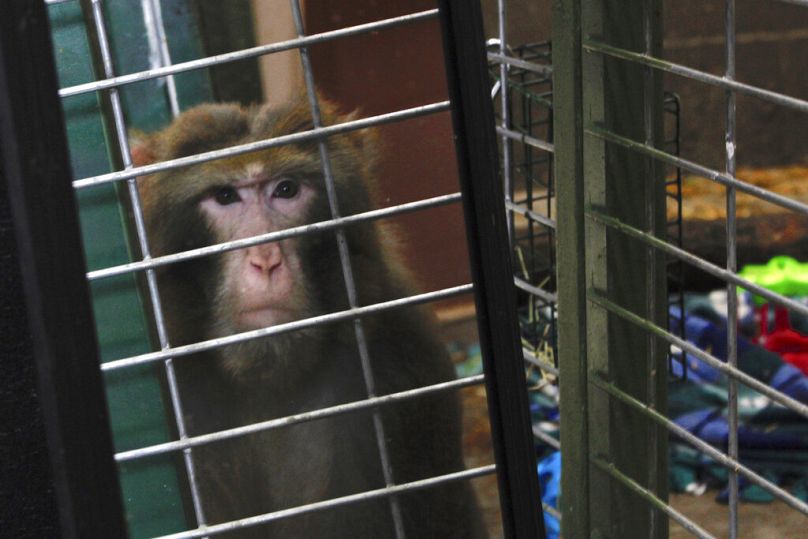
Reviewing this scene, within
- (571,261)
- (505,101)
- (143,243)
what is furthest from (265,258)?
(505,101)

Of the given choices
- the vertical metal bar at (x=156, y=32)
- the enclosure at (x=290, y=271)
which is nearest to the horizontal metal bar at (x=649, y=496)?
the enclosure at (x=290, y=271)

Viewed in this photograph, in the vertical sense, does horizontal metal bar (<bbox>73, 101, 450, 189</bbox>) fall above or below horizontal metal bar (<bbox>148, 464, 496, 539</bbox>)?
above

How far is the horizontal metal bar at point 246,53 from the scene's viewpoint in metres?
0.69

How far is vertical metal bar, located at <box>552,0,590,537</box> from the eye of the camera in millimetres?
1018

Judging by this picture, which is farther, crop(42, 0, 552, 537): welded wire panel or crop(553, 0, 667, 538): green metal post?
crop(553, 0, 667, 538): green metal post

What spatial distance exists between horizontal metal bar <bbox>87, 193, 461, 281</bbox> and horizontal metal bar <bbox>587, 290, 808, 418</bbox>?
0.28 metres

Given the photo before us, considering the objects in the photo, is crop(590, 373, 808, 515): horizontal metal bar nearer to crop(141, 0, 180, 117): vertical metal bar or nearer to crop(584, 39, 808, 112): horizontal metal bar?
crop(584, 39, 808, 112): horizontal metal bar

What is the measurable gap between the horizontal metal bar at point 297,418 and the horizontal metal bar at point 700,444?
0.24 metres

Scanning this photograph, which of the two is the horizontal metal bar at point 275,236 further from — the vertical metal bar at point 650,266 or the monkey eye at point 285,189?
the vertical metal bar at point 650,266

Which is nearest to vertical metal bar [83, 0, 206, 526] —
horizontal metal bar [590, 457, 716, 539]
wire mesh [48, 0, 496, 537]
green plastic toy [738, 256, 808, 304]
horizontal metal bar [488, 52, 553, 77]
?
wire mesh [48, 0, 496, 537]

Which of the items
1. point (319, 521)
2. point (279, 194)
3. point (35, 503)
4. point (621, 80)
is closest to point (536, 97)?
point (621, 80)

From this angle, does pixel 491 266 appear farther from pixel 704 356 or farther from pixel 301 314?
pixel 704 356

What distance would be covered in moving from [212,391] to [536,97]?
27.1 inches

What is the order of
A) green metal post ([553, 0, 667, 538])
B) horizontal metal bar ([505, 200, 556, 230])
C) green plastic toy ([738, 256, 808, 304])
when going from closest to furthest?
1. green metal post ([553, 0, 667, 538])
2. horizontal metal bar ([505, 200, 556, 230])
3. green plastic toy ([738, 256, 808, 304])
